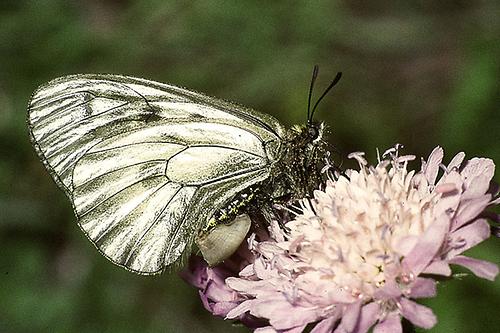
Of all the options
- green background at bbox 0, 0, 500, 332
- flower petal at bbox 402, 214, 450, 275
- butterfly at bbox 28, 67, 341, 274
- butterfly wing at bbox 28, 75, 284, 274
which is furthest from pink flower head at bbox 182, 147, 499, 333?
green background at bbox 0, 0, 500, 332

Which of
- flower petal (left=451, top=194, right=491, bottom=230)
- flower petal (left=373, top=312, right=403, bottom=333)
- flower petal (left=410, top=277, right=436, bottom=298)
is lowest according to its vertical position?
flower petal (left=373, top=312, right=403, bottom=333)

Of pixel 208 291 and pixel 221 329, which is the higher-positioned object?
pixel 208 291

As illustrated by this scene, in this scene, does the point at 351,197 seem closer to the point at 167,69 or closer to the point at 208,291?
the point at 208,291

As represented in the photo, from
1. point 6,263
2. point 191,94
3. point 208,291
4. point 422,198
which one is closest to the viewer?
point 422,198

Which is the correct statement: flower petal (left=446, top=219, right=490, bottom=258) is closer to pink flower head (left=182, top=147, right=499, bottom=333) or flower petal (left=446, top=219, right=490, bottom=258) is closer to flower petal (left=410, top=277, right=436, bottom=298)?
pink flower head (left=182, top=147, right=499, bottom=333)

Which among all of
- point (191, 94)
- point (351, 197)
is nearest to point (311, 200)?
point (351, 197)

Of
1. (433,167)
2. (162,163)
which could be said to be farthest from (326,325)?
(162,163)
